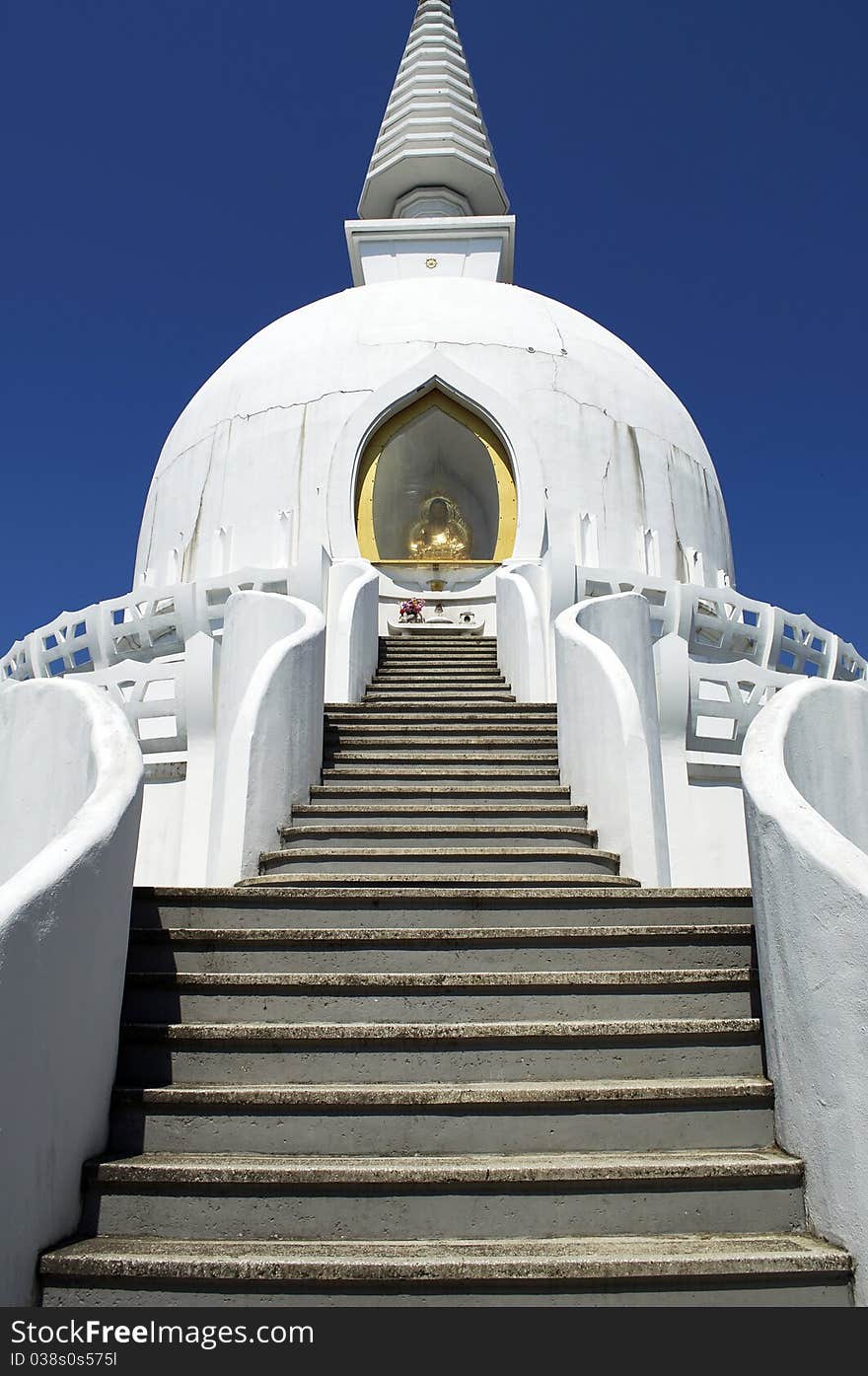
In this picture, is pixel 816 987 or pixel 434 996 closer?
pixel 816 987

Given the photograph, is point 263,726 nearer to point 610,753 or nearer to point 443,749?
point 443,749

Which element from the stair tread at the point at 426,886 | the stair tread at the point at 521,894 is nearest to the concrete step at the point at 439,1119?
the stair tread at the point at 521,894

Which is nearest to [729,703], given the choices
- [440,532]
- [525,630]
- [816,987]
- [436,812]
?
[525,630]

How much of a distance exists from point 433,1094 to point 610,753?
329 centimetres

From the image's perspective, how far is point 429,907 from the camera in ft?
17.1

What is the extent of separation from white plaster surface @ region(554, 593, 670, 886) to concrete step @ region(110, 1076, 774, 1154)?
2369 millimetres

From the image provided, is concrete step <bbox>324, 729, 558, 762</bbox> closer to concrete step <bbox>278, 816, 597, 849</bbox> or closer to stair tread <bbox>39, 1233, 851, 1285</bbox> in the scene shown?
concrete step <bbox>278, 816, 597, 849</bbox>

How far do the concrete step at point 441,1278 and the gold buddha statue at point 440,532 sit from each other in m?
13.7

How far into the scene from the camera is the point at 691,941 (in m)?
4.90

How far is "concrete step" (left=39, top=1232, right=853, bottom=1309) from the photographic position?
3354 millimetres

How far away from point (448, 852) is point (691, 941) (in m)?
1.81

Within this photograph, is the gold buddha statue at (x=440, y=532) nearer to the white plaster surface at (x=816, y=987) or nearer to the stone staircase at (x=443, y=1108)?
the stone staircase at (x=443, y=1108)

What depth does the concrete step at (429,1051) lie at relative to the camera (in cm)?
423

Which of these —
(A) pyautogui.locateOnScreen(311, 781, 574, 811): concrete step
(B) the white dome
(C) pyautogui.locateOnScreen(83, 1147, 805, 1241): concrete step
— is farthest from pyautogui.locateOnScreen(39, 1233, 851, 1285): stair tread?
(B) the white dome
